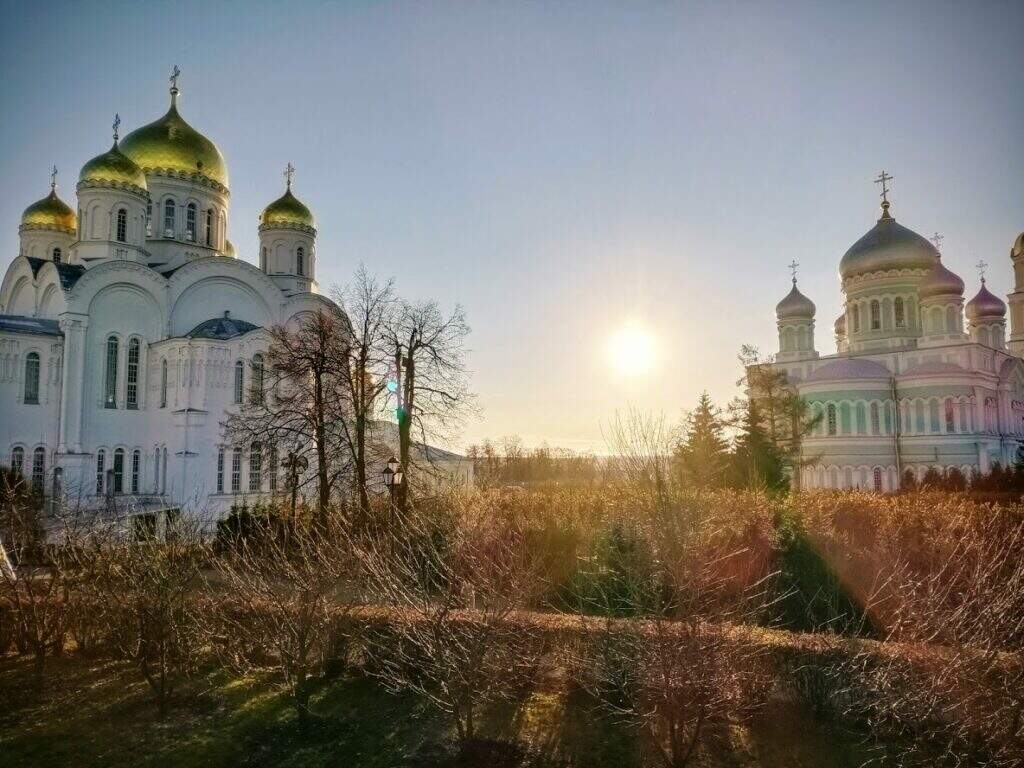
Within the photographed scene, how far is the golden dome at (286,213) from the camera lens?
3372cm

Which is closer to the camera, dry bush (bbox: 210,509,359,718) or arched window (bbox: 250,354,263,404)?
dry bush (bbox: 210,509,359,718)

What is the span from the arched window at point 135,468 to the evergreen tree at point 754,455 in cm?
2197

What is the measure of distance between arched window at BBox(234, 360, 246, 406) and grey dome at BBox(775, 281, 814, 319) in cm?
3098

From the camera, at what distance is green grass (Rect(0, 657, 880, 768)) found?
25.0 ft

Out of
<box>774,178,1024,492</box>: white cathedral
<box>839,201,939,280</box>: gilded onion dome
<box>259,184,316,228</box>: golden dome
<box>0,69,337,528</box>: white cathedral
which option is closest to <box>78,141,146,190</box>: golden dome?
<box>0,69,337,528</box>: white cathedral

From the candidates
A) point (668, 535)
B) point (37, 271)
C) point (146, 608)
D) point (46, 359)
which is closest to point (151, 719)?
point (146, 608)

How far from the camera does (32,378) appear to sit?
25.9 meters

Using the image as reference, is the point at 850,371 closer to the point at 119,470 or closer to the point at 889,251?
the point at 889,251

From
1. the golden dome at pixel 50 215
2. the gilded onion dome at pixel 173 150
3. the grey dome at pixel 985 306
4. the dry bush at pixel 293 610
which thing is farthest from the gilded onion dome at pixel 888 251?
the golden dome at pixel 50 215

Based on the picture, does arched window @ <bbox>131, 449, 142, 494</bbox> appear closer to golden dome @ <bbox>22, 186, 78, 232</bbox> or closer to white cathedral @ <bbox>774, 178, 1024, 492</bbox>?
golden dome @ <bbox>22, 186, 78, 232</bbox>

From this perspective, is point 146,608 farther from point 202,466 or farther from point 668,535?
point 202,466

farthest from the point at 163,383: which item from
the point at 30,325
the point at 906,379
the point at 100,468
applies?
the point at 906,379

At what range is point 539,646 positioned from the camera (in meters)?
8.90

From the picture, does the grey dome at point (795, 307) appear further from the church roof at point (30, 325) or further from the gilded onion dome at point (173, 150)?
the church roof at point (30, 325)
